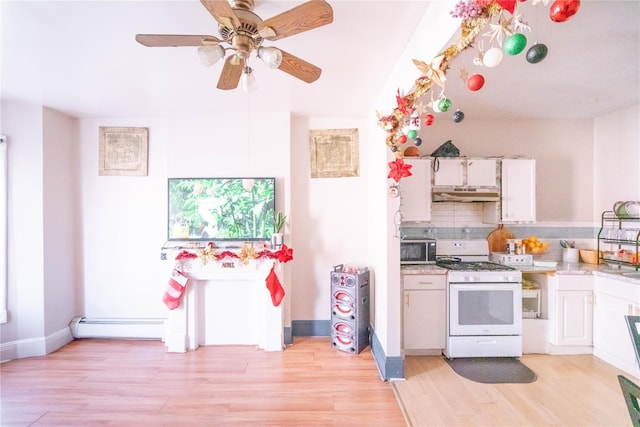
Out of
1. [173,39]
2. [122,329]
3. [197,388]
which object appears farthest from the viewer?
[122,329]

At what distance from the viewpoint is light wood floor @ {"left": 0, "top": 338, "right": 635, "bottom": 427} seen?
2.04 m

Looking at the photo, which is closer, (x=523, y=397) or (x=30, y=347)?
(x=523, y=397)

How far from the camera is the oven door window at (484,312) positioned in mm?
2791

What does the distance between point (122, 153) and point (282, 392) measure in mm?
3166

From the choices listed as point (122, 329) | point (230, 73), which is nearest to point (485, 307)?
point (230, 73)

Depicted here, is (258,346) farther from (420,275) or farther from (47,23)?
(47,23)

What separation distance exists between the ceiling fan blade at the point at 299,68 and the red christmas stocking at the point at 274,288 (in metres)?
1.98

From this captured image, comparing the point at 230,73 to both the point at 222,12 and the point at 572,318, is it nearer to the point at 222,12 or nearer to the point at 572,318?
the point at 222,12

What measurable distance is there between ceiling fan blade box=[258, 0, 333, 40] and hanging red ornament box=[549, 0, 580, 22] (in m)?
0.80

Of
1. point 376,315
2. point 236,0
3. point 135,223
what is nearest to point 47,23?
point 236,0

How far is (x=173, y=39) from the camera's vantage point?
4.70 ft

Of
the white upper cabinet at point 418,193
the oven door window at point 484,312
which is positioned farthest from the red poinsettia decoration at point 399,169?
the oven door window at point 484,312

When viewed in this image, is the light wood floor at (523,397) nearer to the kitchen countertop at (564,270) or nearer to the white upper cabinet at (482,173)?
the kitchen countertop at (564,270)

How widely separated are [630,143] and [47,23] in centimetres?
530
